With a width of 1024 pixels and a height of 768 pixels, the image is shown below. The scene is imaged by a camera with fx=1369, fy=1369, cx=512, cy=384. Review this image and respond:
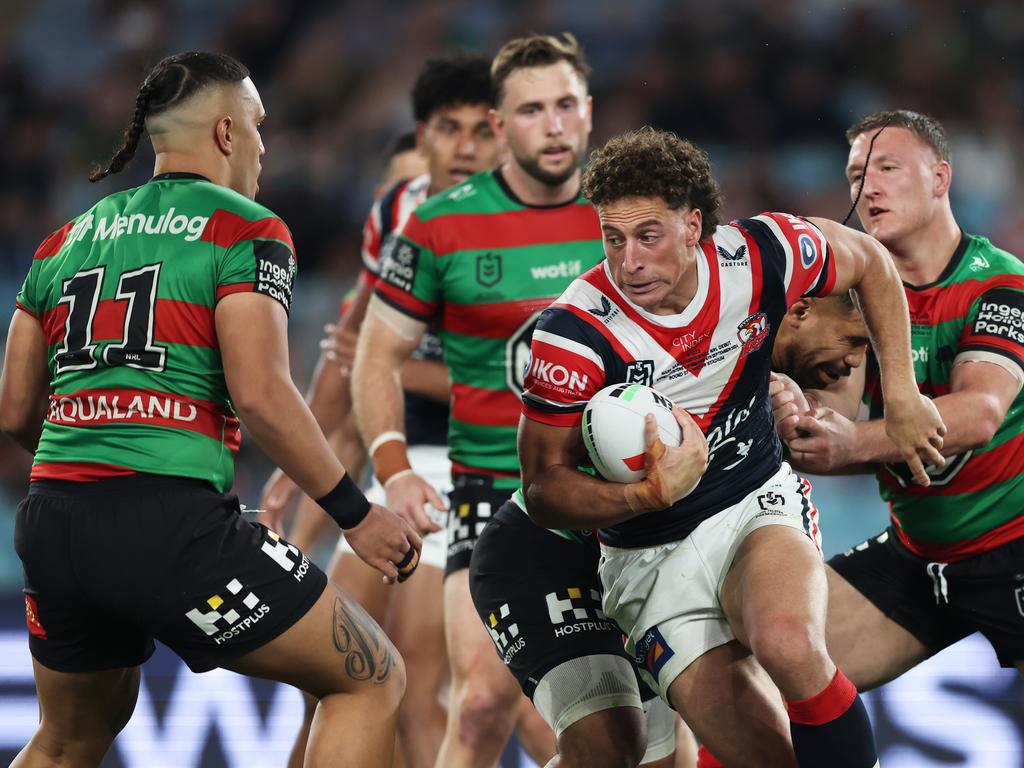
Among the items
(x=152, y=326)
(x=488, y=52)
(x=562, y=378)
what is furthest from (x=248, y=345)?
(x=488, y=52)

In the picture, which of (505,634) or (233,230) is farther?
(505,634)

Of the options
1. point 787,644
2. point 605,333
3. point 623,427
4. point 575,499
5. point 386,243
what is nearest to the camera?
point 787,644

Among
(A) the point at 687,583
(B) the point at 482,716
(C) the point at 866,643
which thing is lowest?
(B) the point at 482,716

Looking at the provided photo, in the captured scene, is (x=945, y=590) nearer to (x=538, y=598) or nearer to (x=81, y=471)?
(x=538, y=598)

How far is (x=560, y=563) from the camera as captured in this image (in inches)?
160

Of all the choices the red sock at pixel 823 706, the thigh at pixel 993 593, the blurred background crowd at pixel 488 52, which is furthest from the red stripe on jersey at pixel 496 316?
the blurred background crowd at pixel 488 52

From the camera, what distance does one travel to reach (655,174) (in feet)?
12.0

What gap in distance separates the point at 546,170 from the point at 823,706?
2.31 meters

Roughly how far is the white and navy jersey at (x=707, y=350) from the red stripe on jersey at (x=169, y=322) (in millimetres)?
859

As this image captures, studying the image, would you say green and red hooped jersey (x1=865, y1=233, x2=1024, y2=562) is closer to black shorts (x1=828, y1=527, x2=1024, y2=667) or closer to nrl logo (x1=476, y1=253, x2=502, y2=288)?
black shorts (x1=828, y1=527, x2=1024, y2=667)

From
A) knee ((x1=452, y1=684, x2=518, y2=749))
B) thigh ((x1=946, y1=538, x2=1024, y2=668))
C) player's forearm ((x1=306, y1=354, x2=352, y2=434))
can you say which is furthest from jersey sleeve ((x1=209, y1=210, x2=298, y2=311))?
player's forearm ((x1=306, y1=354, x2=352, y2=434))

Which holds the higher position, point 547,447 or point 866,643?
point 547,447

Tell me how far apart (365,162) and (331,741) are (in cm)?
722

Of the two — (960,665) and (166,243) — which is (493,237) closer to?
(166,243)
